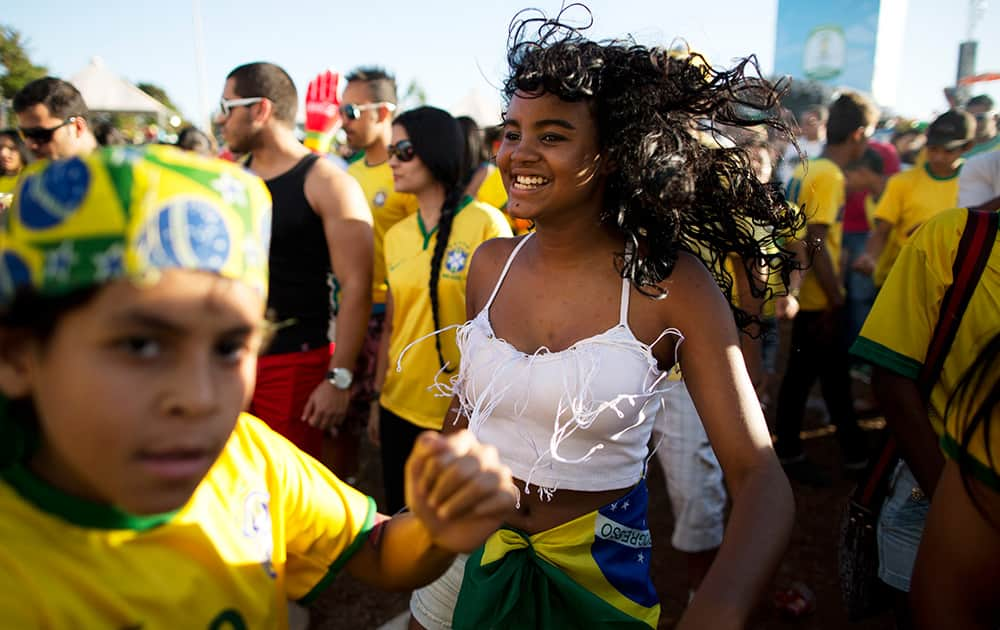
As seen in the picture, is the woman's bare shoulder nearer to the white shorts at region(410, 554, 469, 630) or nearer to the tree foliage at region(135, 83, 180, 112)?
the white shorts at region(410, 554, 469, 630)

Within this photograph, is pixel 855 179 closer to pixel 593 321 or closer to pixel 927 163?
pixel 927 163

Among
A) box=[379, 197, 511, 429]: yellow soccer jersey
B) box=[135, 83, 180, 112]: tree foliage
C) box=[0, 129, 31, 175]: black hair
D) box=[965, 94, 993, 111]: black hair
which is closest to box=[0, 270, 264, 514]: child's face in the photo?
box=[379, 197, 511, 429]: yellow soccer jersey

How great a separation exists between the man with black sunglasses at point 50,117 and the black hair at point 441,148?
1698 mm

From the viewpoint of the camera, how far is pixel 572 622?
1.69m

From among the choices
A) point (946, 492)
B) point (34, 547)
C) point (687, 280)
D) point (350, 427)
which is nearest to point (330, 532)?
point (34, 547)

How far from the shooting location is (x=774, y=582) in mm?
3492

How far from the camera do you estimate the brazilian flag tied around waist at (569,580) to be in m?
1.67

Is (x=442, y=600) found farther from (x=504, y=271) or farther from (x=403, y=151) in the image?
(x=403, y=151)

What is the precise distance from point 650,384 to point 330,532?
85 cm

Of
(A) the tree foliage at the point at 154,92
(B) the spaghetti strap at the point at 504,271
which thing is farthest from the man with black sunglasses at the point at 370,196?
(A) the tree foliage at the point at 154,92

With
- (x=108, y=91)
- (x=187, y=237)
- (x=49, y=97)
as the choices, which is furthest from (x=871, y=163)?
(x=108, y=91)

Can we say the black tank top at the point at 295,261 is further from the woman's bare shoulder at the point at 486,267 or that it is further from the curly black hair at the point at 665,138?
the curly black hair at the point at 665,138

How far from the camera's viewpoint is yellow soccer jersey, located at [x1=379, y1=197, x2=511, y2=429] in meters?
3.01

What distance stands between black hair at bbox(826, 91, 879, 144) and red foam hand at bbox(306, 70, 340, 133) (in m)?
4.11
